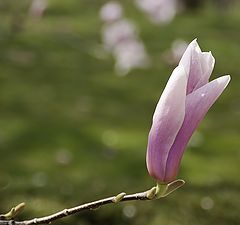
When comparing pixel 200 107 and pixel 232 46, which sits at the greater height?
pixel 232 46

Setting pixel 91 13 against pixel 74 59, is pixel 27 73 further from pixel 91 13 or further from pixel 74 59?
pixel 91 13

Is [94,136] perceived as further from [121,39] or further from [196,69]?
[196,69]

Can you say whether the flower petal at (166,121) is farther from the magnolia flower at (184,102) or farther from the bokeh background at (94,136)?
the bokeh background at (94,136)

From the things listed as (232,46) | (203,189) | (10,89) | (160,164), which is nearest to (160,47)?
(232,46)

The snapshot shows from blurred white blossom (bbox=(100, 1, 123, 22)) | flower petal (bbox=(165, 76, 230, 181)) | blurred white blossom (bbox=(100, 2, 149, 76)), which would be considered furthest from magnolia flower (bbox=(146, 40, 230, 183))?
blurred white blossom (bbox=(100, 1, 123, 22))

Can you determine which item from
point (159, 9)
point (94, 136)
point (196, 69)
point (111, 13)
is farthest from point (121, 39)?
point (196, 69)
